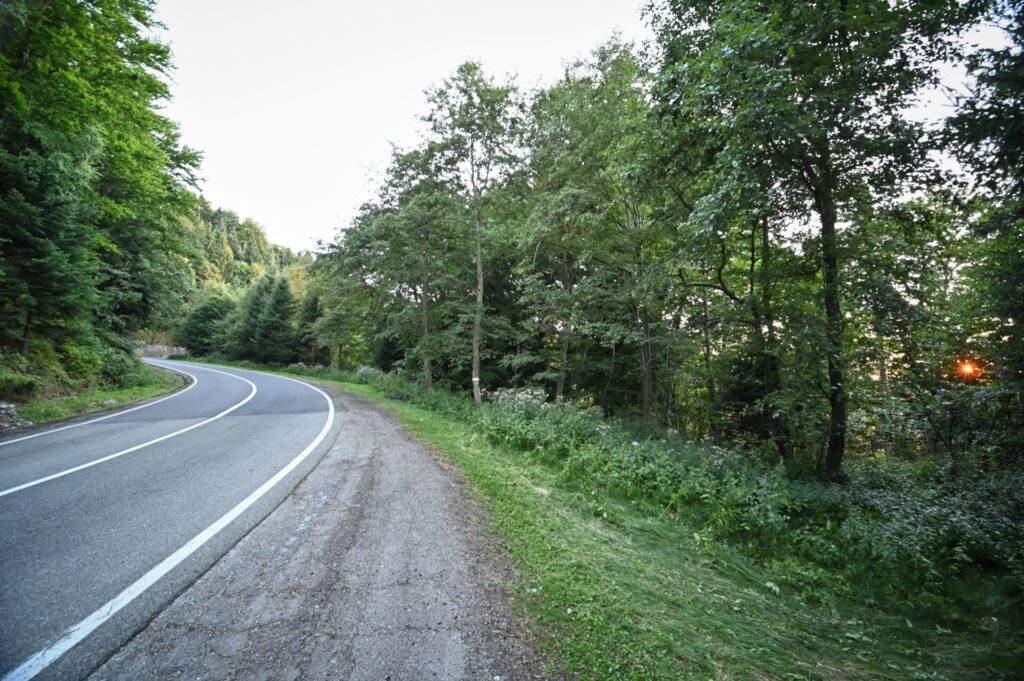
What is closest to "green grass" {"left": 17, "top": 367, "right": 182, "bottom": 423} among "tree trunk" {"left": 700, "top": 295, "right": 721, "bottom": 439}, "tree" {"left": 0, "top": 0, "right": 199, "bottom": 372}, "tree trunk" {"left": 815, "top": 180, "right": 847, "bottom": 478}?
"tree" {"left": 0, "top": 0, "right": 199, "bottom": 372}

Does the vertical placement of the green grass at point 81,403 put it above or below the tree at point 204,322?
below

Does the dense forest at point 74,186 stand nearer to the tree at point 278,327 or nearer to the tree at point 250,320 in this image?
the tree at point 278,327

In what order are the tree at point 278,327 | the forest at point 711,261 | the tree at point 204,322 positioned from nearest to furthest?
the forest at point 711,261 < the tree at point 278,327 < the tree at point 204,322

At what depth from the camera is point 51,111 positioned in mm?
10797

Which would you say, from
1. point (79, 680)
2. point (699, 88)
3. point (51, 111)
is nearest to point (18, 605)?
point (79, 680)

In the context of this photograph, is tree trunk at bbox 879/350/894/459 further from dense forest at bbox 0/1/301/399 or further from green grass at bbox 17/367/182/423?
dense forest at bbox 0/1/301/399

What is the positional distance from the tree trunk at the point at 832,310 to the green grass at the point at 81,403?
17538mm

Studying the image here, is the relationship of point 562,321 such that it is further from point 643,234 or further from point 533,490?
point 533,490

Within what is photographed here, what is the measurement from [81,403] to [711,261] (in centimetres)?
1798

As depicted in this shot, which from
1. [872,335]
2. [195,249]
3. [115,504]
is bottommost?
[115,504]

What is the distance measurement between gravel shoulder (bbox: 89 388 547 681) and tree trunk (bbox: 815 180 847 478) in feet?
23.5

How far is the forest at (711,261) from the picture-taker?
5113 mm

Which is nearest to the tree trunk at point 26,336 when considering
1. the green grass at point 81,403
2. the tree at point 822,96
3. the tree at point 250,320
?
the green grass at point 81,403

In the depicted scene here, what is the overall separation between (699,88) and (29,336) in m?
19.3
